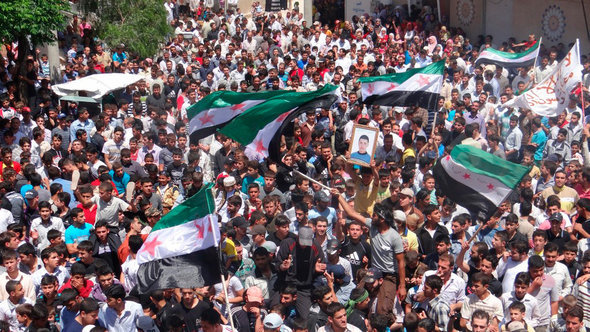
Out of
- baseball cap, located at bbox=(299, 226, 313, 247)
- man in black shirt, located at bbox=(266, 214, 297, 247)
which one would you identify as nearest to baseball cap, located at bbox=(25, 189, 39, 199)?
man in black shirt, located at bbox=(266, 214, 297, 247)

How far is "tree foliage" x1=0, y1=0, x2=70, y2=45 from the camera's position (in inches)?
635

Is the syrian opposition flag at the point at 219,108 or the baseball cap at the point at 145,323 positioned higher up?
the syrian opposition flag at the point at 219,108

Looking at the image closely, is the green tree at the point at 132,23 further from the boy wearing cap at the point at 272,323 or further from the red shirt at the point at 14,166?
the boy wearing cap at the point at 272,323

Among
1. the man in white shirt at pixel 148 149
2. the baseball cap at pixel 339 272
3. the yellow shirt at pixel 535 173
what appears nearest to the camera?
the baseball cap at pixel 339 272

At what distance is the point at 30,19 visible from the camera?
53.8 feet

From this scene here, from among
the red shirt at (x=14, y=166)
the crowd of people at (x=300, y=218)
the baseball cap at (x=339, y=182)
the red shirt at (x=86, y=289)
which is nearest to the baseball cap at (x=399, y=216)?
the crowd of people at (x=300, y=218)

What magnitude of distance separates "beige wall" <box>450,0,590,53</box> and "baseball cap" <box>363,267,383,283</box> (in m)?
16.0

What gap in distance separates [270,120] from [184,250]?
3475 millimetres

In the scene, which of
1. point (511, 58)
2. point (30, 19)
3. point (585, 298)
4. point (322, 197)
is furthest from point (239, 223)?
point (511, 58)

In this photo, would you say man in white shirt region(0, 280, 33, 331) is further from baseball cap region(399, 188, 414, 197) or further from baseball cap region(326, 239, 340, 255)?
baseball cap region(399, 188, 414, 197)

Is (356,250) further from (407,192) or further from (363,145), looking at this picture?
(363,145)

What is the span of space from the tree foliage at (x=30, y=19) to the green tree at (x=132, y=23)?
3.48 meters

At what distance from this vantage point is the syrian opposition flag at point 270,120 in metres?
11.2

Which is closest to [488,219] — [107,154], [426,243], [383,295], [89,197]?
[426,243]
